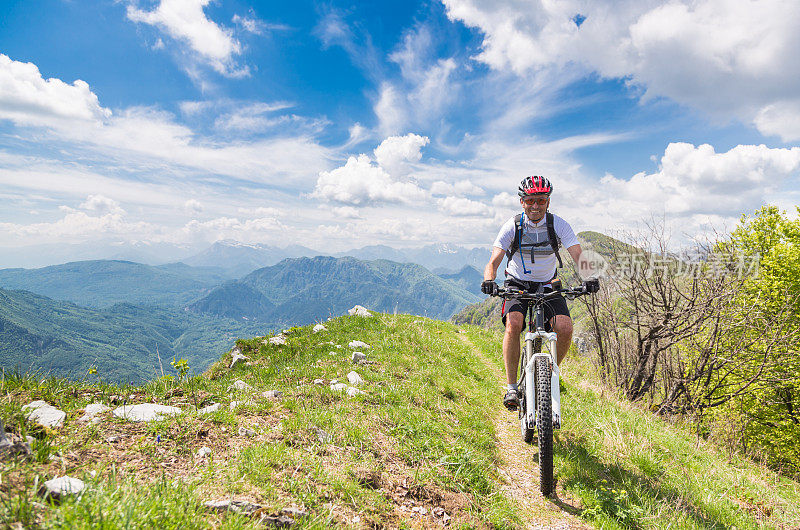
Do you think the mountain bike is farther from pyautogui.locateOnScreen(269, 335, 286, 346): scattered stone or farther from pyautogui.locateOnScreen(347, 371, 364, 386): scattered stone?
pyautogui.locateOnScreen(269, 335, 286, 346): scattered stone

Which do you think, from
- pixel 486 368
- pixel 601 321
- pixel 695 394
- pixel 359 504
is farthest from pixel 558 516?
pixel 695 394

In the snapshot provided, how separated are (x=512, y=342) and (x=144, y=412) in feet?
16.9

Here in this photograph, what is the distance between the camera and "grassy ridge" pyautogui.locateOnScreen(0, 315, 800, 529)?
2652 millimetres

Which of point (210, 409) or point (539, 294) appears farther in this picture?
point (539, 294)

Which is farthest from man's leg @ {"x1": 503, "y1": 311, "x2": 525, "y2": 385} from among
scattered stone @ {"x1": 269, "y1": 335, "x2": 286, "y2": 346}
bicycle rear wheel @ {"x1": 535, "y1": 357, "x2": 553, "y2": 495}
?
scattered stone @ {"x1": 269, "y1": 335, "x2": 286, "y2": 346}

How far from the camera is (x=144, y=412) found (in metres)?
4.16

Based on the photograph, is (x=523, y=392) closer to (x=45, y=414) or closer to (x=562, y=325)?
(x=562, y=325)

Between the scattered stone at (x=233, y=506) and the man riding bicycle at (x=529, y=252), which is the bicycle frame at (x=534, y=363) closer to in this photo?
the man riding bicycle at (x=529, y=252)

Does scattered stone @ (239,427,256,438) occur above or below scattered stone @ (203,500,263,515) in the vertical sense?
below

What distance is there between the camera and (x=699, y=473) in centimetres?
554

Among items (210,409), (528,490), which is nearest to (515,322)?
(528,490)

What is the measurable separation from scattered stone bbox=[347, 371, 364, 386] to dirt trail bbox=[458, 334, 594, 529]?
9.08 ft

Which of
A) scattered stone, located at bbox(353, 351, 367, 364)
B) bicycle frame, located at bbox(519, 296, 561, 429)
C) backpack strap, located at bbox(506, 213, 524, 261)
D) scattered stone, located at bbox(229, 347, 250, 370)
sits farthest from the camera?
scattered stone, located at bbox(353, 351, 367, 364)

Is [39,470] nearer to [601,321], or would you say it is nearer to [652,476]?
[652,476]
